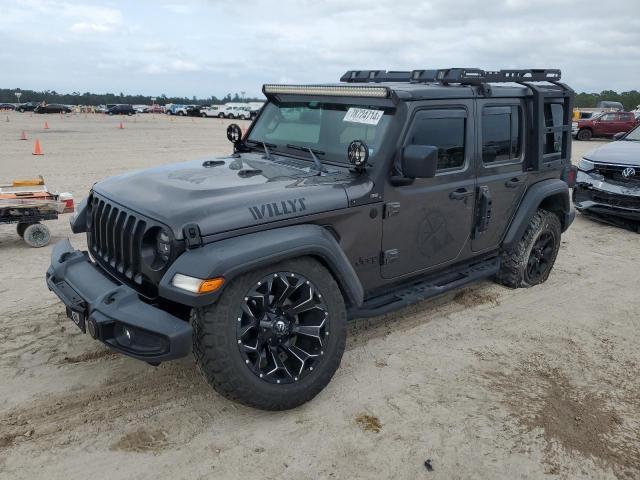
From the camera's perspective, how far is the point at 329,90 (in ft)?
14.4

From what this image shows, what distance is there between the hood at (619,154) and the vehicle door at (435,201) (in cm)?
493

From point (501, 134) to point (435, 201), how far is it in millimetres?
1128

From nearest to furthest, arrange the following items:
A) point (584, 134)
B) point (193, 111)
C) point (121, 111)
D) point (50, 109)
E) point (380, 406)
A: point (380, 406), point (584, 134), point (193, 111), point (50, 109), point (121, 111)

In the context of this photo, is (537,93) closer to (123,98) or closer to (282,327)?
(282,327)

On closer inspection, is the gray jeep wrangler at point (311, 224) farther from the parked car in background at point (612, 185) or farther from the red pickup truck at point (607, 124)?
the red pickup truck at point (607, 124)

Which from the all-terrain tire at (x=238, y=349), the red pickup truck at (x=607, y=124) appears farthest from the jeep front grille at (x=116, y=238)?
the red pickup truck at (x=607, y=124)

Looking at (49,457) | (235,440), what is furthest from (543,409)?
(49,457)

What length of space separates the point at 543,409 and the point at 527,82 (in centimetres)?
315

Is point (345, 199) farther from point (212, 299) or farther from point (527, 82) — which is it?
point (527, 82)

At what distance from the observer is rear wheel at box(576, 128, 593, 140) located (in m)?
26.1

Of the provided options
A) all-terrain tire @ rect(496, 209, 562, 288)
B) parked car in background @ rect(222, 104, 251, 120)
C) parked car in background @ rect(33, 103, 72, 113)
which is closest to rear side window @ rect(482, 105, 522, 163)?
all-terrain tire @ rect(496, 209, 562, 288)

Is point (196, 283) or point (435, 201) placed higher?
point (435, 201)

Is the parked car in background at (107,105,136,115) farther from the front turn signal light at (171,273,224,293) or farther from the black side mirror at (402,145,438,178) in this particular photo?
the front turn signal light at (171,273,224,293)

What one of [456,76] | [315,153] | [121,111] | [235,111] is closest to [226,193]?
[315,153]
